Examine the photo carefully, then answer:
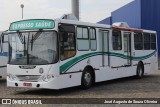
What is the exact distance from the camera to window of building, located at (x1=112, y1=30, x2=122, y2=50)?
55.7ft

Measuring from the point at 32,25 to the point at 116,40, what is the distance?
4995 mm

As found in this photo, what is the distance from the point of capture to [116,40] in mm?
17188

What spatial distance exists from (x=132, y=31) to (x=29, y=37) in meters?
7.25

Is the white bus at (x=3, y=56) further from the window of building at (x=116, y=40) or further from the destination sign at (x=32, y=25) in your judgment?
the window of building at (x=116, y=40)

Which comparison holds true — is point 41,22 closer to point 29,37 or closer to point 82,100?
point 29,37

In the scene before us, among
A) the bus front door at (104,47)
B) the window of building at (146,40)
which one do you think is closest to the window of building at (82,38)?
the bus front door at (104,47)

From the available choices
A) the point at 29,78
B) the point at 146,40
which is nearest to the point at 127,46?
the point at 146,40

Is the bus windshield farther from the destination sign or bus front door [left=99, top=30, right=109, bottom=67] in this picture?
bus front door [left=99, top=30, right=109, bottom=67]

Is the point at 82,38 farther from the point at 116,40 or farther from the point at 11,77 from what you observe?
the point at 116,40

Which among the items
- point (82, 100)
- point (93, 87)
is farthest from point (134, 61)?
point (82, 100)

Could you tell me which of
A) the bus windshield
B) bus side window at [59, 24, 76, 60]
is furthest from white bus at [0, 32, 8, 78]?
bus side window at [59, 24, 76, 60]

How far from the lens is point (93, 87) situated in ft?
50.9

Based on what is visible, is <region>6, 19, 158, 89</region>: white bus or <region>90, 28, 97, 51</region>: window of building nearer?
<region>6, 19, 158, 89</region>: white bus

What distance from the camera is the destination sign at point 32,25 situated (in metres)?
13.2
